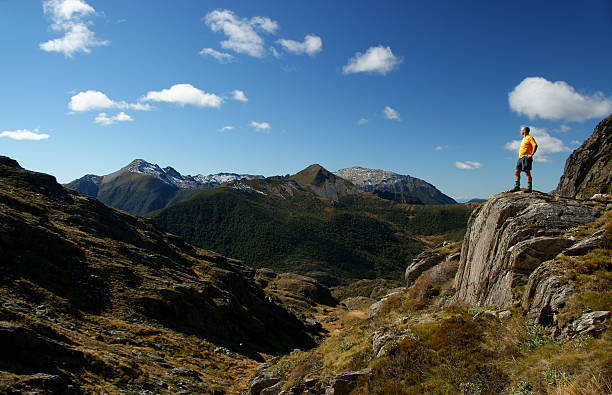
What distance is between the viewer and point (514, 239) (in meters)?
15.7

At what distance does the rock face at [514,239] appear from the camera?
1427 cm

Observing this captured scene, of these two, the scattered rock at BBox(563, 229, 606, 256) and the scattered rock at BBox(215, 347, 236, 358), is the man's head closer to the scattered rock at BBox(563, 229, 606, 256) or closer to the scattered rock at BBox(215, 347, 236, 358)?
the scattered rock at BBox(563, 229, 606, 256)

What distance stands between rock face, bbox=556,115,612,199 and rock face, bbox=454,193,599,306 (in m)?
51.5

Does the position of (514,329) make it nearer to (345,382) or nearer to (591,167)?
(345,382)

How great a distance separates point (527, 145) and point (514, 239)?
588 centimetres

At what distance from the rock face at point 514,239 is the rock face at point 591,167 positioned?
51.5 meters

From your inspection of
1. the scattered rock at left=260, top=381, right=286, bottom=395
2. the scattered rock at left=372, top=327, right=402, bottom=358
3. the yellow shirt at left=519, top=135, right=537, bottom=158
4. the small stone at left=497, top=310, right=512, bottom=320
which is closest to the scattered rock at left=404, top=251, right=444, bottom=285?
the yellow shirt at left=519, top=135, right=537, bottom=158

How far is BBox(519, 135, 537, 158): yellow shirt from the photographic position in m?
17.8

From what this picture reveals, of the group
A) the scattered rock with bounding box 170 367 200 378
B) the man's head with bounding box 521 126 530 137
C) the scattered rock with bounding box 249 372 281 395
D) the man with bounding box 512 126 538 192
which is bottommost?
the scattered rock with bounding box 170 367 200 378

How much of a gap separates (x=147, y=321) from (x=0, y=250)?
13231 mm

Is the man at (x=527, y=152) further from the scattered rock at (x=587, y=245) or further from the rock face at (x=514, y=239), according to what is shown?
the scattered rock at (x=587, y=245)

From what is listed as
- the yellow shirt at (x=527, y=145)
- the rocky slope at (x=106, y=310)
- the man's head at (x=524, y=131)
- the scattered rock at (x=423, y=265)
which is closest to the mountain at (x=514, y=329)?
the yellow shirt at (x=527, y=145)

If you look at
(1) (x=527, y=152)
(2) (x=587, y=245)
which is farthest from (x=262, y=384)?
(1) (x=527, y=152)

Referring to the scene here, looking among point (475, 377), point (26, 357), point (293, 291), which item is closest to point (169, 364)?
point (26, 357)
